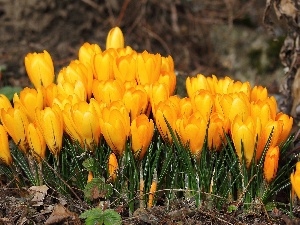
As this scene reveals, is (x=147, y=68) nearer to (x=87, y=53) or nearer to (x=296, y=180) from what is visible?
(x=87, y=53)

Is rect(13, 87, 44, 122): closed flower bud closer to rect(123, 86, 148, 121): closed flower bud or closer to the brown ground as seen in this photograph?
rect(123, 86, 148, 121): closed flower bud

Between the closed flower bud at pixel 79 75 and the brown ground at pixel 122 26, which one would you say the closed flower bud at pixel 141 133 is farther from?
the brown ground at pixel 122 26

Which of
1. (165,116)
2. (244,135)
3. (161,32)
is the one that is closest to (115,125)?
(165,116)

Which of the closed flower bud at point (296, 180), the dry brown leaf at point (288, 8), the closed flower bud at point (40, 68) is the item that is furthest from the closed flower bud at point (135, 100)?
the dry brown leaf at point (288, 8)

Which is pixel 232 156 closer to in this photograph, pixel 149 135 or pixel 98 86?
pixel 149 135

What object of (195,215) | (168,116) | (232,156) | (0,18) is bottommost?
(195,215)

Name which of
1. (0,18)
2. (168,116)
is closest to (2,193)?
Result: (168,116)
